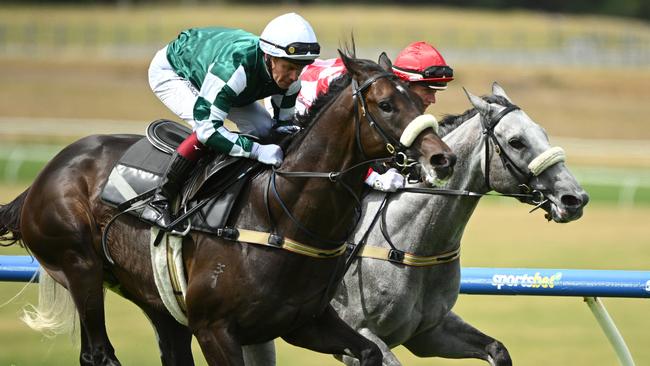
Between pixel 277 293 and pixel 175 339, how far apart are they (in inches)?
45.8

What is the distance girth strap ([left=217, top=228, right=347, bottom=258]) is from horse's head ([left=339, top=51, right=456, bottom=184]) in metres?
0.45

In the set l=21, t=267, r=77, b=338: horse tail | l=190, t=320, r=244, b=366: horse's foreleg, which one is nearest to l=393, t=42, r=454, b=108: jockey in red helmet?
l=190, t=320, r=244, b=366: horse's foreleg

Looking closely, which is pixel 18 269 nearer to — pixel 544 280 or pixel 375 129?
pixel 375 129

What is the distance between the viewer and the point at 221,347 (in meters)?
4.43

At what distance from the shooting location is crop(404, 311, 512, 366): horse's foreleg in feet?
17.5

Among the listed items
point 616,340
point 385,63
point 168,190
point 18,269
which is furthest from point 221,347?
point 616,340

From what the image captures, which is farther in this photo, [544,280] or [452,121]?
[544,280]

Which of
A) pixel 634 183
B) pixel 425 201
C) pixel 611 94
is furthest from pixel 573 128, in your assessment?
pixel 425 201

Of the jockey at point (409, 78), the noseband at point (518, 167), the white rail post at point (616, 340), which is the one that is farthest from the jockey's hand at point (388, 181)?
the white rail post at point (616, 340)

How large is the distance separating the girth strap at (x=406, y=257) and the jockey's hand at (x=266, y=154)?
912 mm

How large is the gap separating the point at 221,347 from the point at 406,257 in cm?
116

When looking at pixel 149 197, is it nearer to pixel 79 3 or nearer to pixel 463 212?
pixel 463 212

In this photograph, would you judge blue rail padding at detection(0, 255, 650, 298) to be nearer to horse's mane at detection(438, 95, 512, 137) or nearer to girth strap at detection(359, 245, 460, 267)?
girth strap at detection(359, 245, 460, 267)

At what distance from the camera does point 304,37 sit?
4480 mm
